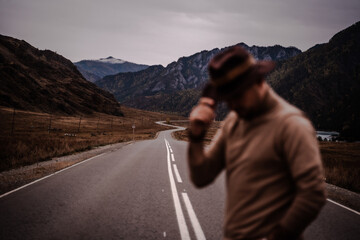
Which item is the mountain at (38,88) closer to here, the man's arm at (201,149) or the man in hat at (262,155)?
the man's arm at (201,149)

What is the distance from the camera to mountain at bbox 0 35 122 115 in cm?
8031

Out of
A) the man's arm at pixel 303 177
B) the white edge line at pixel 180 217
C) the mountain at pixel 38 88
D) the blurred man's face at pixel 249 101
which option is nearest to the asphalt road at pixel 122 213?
the white edge line at pixel 180 217

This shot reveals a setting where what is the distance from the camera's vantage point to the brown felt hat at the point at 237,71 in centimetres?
122

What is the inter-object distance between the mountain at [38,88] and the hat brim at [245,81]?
9061 centimetres

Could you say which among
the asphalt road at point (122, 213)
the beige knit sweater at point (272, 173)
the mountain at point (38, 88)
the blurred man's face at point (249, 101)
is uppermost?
the mountain at point (38, 88)

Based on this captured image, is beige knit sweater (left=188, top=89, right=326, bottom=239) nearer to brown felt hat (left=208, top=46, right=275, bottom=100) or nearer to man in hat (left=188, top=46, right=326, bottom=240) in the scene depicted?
man in hat (left=188, top=46, right=326, bottom=240)

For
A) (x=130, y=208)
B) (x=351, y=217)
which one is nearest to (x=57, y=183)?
(x=130, y=208)

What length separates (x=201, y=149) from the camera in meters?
1.48

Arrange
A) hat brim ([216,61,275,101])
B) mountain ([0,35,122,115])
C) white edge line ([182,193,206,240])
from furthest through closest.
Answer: mountain ([0,35,122,115]) < white edge line ([182,193,206,240]) < hat brim ([216,61,275,101])

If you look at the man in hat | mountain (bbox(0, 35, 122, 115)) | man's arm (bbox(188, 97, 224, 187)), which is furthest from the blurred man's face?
mountain (bbox(0, 35, 122, 115))

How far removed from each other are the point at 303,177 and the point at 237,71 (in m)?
0.64

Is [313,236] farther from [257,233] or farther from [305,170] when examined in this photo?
[305,170]

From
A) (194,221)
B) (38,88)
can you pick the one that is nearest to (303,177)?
(194,221)

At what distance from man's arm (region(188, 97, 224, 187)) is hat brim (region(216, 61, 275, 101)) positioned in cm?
16
